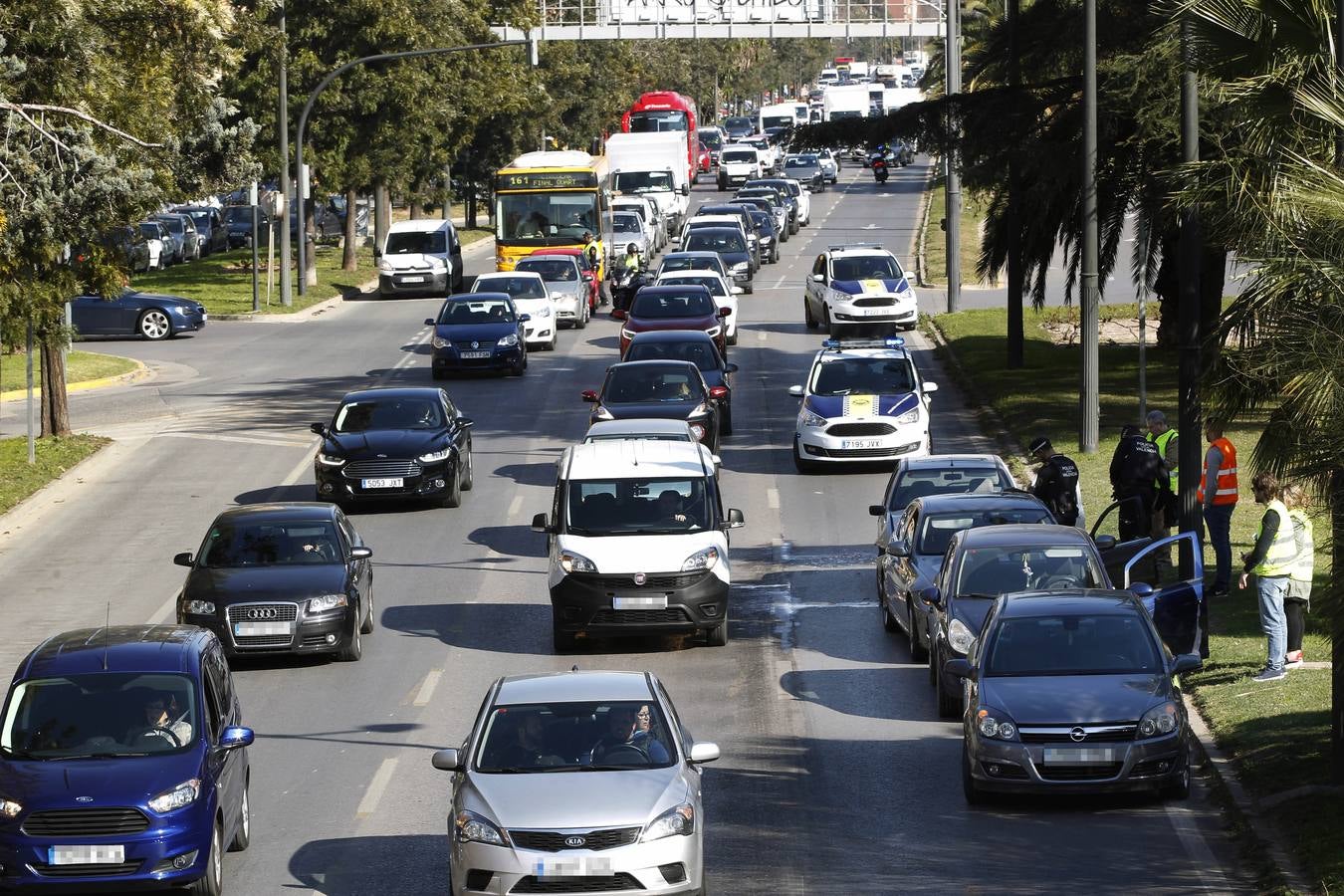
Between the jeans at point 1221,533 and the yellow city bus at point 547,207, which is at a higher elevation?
the yellow city bus at point 547,207

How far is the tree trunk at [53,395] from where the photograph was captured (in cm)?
3228

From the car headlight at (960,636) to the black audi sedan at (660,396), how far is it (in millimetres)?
Answer: 11589

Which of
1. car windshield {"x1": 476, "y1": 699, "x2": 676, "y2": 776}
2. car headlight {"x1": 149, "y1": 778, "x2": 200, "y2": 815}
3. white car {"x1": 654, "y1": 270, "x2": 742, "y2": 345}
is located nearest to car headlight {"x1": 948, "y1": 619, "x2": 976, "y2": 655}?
car windshield {"x1": 476, "y1": 699, "x2": 676, "y2": 776}

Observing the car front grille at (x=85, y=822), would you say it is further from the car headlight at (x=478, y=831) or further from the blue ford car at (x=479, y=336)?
the blue ford car at (x=479, y=336)

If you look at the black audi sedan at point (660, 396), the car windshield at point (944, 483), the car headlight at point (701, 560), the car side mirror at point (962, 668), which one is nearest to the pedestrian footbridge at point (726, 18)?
the black audi sedan at point (660, 396)

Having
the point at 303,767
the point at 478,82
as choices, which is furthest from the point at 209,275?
the point at 303,767

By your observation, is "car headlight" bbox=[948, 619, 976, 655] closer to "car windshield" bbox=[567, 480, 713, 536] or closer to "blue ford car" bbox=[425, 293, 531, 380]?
"car windshield" bbox=[567, 480, 713, 536]

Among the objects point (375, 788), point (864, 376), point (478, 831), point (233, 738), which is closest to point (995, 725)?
point (478, 831)

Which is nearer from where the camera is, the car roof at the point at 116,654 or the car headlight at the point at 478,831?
the car headlight at the point at 478,831

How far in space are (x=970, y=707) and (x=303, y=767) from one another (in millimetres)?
5022

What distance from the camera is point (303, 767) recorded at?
15336 millimetres

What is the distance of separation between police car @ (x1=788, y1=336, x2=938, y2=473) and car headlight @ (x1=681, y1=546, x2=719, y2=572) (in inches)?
368

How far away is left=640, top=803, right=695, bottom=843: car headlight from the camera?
1109 cm

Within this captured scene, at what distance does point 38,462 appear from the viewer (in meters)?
30.8
